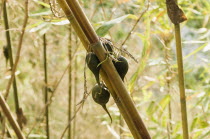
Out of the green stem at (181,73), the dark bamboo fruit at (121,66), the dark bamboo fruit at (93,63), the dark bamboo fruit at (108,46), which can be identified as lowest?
the green stem at (181,73)

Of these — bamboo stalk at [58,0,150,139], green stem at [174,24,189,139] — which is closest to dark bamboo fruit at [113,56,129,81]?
bamboo stalk at [58,0,150,139]

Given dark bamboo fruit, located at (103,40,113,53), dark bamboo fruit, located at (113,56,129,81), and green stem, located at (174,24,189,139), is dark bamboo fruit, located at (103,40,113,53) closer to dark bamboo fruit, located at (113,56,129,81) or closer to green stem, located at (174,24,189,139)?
dark bamboo fruit, located at (113,56,129,81)

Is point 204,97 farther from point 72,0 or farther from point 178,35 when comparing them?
point 72,0

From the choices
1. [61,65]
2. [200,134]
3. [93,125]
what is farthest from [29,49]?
[200,134]

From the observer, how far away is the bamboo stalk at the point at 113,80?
446 millimetres

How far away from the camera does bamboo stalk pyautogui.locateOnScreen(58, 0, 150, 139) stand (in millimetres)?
446

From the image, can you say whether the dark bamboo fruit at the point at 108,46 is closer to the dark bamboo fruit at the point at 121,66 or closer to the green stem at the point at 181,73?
the dark bamboo fruit at the point at 121,66

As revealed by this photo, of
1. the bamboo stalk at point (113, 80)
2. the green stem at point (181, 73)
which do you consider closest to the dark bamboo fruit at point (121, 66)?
the bamboo stalk at point (113, 80)

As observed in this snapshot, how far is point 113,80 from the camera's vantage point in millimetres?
449

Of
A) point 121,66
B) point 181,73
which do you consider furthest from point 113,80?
point 181,73

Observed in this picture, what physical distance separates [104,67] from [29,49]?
1.09m

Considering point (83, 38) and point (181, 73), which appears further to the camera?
point (181, 73)

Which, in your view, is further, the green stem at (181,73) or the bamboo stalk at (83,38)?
the green stem at (181,73)

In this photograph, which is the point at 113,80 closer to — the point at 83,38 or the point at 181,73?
the point at 83,38
